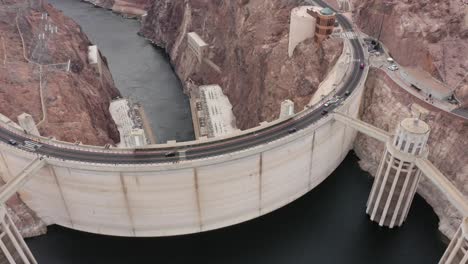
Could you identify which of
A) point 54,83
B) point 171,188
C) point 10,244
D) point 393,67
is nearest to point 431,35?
point 393,67

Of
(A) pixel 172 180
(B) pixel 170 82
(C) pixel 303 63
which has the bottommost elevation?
(B) pixel 170 82

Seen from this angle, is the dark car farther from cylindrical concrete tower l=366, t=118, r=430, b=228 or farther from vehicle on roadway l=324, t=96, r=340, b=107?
cylindrical concrete tower l=366, t=118, r=430, b=228

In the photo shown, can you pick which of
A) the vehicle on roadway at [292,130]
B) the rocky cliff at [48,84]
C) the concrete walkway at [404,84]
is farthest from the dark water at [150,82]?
the concrete walkway at [404,84]

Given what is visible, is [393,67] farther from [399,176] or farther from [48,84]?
[48,84]

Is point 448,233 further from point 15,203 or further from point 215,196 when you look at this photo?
point 15,203

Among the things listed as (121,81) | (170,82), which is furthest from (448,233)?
(121,81)

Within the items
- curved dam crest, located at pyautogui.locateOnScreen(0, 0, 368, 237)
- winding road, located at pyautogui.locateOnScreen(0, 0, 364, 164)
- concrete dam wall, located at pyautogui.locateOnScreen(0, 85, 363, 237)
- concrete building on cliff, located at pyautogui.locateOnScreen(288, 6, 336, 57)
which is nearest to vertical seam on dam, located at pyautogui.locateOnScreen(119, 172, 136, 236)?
concrete dam wall, located at pyautogui.locateOnScreen(0, 85, 363, 237)
